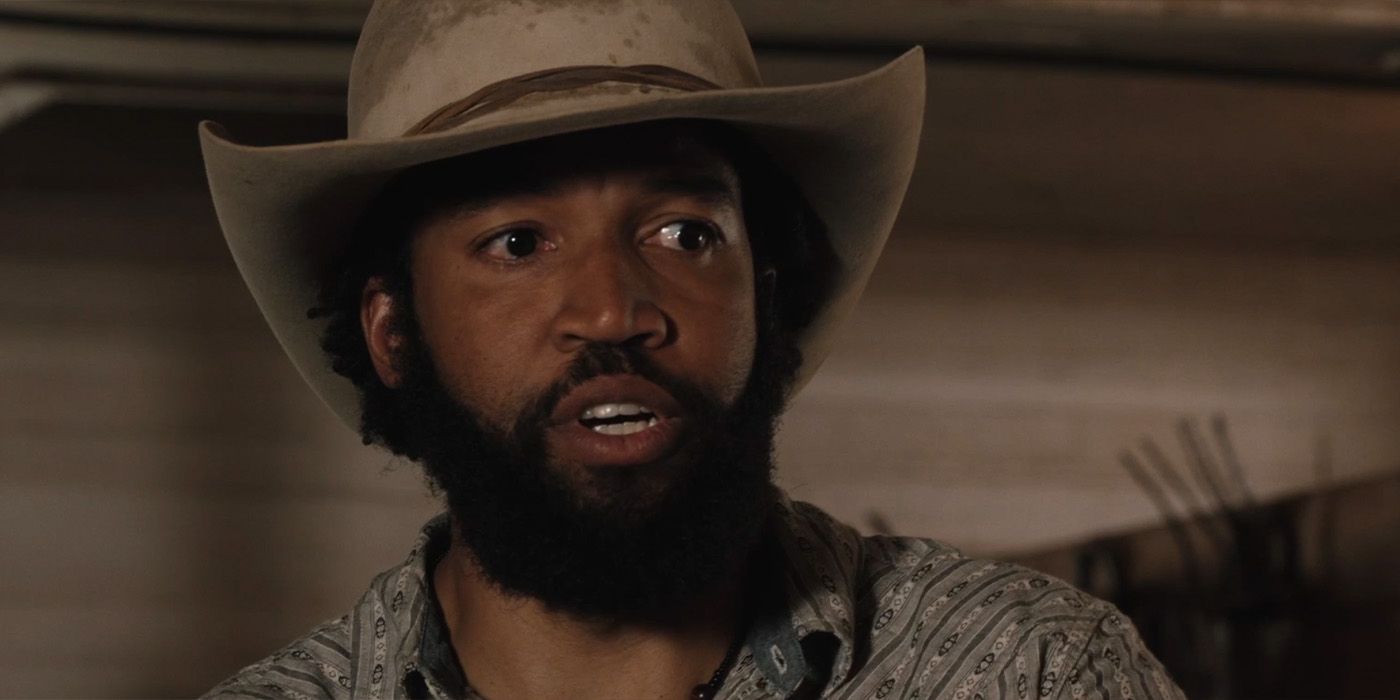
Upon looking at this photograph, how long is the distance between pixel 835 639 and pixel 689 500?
154 millimetres

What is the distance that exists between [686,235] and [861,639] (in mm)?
338

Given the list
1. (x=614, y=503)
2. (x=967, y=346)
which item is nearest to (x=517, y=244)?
(x=614, y=503)

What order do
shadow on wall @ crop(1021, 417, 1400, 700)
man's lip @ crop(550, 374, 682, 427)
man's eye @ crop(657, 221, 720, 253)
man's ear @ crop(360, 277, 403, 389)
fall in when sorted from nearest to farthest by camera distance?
man's lip @ crop(550, 374, 682, 427) < man's eye @ crop(657, 221, 720, 253) < man's ear @ crop(360, 277, 403, 389) < shadow on wall @ crop(1021, 417, 1400, 700)

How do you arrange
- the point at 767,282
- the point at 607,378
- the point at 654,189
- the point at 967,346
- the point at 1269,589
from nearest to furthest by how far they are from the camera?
the point at 607,378
the point at 654,189
the point at 767,282
the point at 1269,589
the point at 967,346

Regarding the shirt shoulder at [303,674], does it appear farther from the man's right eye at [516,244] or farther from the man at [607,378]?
the man's right eye at [516,244]

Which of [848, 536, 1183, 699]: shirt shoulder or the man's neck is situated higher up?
the man's neck

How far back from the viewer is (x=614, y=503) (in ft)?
5.23

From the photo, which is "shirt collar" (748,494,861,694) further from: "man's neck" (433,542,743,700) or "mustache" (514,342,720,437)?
"mustache" (514,342,720,437)

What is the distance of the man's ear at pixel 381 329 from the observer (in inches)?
71.4

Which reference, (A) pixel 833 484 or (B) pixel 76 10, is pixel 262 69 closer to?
(B) pixel 76 10

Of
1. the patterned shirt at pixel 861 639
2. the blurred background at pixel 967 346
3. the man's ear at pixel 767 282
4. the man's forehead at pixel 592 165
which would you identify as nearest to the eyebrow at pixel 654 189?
the man's forehead at pixel 592 165

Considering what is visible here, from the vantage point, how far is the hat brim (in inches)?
62.7

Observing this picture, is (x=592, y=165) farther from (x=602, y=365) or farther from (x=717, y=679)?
(x=717, y=679)

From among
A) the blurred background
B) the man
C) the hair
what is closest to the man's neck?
the man
